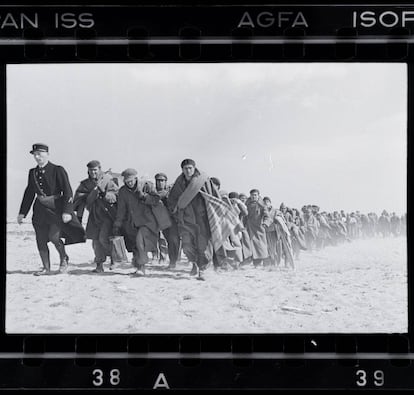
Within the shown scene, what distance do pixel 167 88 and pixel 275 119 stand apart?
0.70 m

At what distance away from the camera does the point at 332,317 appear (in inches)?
129

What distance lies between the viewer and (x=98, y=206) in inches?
131

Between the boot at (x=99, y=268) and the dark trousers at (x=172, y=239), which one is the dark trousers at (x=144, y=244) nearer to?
the dark trousers at (x=172, y=239)

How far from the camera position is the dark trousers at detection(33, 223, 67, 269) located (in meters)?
3.29

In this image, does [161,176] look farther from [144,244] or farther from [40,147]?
[40,147]

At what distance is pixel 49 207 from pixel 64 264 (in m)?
0.37

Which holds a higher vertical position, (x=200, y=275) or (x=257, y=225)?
(x=257, y=225)
